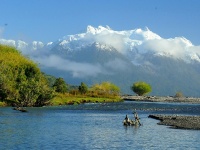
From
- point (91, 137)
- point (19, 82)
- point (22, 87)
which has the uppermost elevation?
point (19, 82)

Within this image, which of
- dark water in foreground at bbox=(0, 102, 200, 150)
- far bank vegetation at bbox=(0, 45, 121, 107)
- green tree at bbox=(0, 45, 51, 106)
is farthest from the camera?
green tree at bbox=(0, 45, 51, 106)

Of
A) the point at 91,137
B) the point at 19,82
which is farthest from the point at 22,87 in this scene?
the point at 91,137

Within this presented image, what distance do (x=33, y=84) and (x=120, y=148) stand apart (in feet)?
315

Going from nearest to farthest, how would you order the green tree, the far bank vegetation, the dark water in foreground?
the dark water in foreground → the far bank vegetation → the green tree

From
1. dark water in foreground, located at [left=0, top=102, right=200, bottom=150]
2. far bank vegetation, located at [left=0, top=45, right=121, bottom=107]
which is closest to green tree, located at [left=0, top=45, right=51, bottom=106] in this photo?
far bank vegetation, located at [left=0, top=45, right=121, bottom=107]

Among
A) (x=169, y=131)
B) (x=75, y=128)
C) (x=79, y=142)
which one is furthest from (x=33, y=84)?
(x=79, y=142)

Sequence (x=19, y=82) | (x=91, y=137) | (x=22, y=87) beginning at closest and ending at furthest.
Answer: (x=91, y=137) < (x=22, y=87) < (x=19, y=82)

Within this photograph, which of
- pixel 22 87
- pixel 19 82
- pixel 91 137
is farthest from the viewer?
pixel 19 82

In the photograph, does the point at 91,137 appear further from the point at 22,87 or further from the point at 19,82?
the point at 19,82

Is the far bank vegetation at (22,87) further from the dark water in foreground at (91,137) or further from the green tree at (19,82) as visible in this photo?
the dark water in foreground at (91,137)

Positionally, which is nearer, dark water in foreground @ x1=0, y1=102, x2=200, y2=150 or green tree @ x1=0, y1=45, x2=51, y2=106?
dark water in foreground @ x1=0, y1=102, x2=200, y2=150

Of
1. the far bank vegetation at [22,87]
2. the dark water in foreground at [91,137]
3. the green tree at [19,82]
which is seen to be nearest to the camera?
the dark water in foreground at [91,137]

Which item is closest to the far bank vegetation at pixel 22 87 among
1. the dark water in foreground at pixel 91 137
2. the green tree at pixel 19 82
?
the green tree at pixel 19 82

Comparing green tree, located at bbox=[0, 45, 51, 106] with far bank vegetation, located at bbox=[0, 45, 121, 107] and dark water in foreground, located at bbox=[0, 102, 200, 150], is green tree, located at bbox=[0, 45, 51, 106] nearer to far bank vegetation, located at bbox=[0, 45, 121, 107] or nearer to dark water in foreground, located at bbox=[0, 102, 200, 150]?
far bank vegetation, located at bbox=[0, 45, 121, 107]
